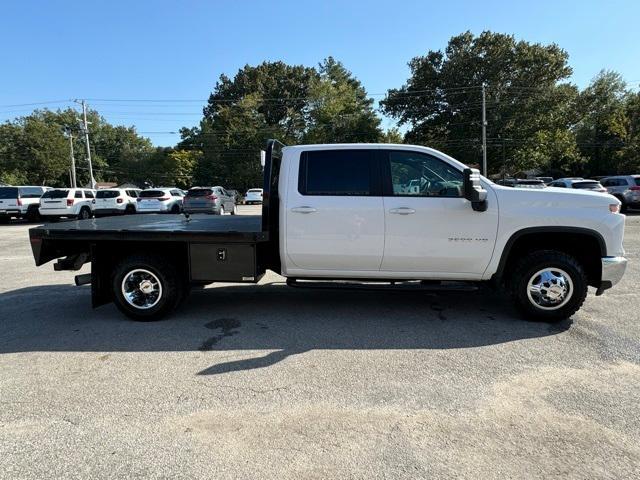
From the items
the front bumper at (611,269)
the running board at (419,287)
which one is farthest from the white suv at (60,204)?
the front bumper at (611,269)

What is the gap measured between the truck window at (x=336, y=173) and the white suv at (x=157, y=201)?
2030cm

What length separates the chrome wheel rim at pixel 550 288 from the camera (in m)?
5.27

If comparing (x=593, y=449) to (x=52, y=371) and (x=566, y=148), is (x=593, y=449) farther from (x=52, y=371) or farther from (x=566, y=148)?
(x=566, y=148)

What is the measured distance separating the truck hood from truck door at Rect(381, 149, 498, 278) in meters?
0.17

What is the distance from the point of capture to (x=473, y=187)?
493 cm

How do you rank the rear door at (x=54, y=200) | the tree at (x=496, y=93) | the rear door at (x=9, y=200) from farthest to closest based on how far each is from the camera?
the tree at (x=496, y=93) < the rear door at (x=9, y=200) < the rear door at (x=54, y=200)

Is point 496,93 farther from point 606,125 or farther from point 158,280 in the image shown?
point 158,280

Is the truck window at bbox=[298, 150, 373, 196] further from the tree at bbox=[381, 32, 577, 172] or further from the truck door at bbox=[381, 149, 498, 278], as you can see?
the tree at bbox=[381, 32, 577, 172]

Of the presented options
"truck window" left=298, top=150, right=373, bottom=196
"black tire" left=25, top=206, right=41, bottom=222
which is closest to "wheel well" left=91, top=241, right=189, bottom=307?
"truck window" left=298, top=150, right=373, bottom=196

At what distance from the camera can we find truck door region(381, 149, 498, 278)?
17.1 ft

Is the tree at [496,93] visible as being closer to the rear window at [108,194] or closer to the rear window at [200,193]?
the rear window at [200,193]

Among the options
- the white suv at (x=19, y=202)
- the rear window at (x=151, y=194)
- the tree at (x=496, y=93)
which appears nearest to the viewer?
the white suv at (x=19, y=202)

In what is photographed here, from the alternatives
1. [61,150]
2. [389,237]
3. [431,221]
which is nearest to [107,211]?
[389,237]

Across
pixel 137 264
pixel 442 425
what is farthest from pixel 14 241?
pixel 442 425
